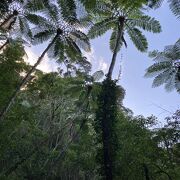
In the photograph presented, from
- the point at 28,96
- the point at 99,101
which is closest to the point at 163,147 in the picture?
the point at 99,101

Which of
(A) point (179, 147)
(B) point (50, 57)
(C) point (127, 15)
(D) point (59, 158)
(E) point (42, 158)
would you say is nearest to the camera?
(A) point (179, 147)

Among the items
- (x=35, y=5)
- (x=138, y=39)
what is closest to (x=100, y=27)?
(x=138, y=39)

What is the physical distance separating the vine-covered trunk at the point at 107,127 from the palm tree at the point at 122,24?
2720mm

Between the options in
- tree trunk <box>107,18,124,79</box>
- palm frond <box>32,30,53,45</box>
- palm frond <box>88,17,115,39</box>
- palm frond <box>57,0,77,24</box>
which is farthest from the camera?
palm frond <box>32,30,53,45</box>

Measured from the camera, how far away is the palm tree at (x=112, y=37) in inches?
679

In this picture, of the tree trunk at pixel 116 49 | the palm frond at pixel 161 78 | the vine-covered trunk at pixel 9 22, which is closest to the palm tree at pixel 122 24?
the tree trunk at pixel 116 49

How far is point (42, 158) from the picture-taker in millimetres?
28422

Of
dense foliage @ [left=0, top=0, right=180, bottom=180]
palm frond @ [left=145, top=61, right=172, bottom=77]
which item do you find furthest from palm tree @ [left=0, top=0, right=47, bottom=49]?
palm frond @ [left=145, top=61, right=172, bottom=77]

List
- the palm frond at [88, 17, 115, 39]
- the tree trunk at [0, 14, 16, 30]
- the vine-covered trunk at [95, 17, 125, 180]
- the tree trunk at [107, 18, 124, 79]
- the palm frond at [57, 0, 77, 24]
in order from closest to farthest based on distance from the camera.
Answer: the vine-covered trunk at [95, 17, 125, 180]
the palm frond at [57, 0, 77, 24]
the tree trunk at [107, 18, 124, 79]
the tree trunk at [0, 14, 16, 30]
the palm frond at [88, 17, 115, 39]

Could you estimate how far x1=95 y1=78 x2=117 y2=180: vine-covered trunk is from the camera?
1709 centimetres

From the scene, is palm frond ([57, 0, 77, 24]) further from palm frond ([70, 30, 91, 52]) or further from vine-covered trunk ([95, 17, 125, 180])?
vine-covered trunk ([95, 17, 125, 180])

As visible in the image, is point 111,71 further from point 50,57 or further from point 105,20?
point 50,57

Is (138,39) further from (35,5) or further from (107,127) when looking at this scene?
(107,127)

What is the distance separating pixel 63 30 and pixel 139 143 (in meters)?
9.01
